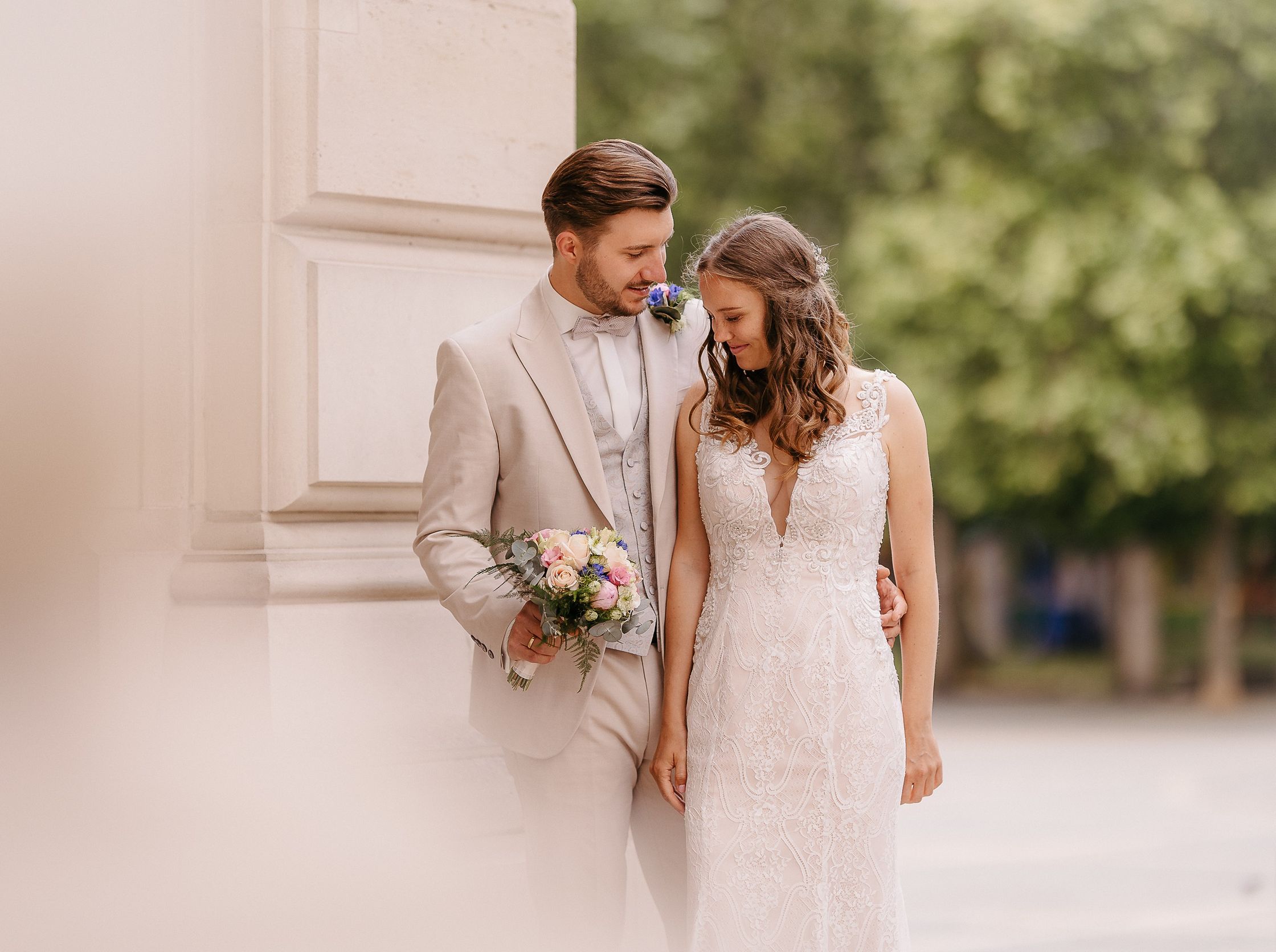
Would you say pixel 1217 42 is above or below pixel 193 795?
above

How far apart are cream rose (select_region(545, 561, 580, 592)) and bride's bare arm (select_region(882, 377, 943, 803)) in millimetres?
870

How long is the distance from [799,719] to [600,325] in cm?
104

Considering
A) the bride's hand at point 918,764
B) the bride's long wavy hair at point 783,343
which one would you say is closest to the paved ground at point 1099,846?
the bride's hand at point 918,764

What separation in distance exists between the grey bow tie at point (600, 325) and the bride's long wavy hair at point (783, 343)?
0.21m

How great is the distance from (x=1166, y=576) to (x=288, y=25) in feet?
82.8

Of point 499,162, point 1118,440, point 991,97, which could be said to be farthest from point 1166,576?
point 499,162

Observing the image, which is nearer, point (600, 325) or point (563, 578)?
point (563, 578)

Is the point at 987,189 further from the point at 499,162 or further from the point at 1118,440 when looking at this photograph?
the point at 499,162

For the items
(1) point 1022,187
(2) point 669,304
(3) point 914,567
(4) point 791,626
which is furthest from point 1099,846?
(1) point 1022,187

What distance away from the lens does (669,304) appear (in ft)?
12.1

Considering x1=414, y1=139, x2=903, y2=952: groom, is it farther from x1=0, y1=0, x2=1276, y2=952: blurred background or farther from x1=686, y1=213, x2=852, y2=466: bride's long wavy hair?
x1=0, y1=0, x2=1276, y2=952: blurred background

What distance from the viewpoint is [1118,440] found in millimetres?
14711

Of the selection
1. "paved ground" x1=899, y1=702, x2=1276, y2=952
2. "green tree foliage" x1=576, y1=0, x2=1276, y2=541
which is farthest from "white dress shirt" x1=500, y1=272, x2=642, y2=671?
"green tree foliage" x1=576, y1=0, x2=1276, y2=541

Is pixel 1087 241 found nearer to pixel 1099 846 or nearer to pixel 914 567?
pixel 1099 846
